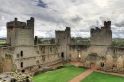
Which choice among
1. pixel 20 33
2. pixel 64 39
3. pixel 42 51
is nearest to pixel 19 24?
pixel 20 33

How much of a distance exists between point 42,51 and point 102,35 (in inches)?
643

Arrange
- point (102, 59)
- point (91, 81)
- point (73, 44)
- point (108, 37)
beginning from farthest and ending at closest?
point (73, 44) < point (108, 37) < point (102, 59) < point (91, 81)

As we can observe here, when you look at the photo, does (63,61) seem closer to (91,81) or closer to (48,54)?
(48,54)

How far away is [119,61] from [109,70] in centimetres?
299

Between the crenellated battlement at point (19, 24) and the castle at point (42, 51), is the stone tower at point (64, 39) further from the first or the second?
the crenellated battlement at point (19, 24)

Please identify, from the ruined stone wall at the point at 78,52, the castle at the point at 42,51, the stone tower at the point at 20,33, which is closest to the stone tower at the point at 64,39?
the ruined stone wall at the point at 78,52

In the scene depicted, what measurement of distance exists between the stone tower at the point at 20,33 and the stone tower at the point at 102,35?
16447 millimetres

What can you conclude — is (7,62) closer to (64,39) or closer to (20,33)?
(20,33)

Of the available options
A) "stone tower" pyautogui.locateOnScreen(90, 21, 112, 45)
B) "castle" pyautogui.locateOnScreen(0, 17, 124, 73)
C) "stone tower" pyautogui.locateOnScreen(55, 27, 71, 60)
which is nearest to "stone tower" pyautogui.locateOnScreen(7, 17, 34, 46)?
"castle" pyautogui.locateOnScreen(0, 17, 124, 73)

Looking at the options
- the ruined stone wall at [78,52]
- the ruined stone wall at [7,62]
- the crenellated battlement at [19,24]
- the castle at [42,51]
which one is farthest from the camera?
the ruined stone wall at [78,52]

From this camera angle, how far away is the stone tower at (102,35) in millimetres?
32656

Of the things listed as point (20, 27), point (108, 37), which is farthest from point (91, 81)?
point (20, 27)

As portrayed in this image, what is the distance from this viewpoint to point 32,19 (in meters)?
31.2

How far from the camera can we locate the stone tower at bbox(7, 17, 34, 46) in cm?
2784
